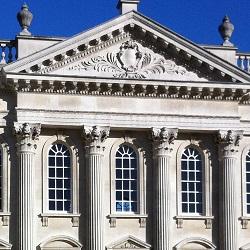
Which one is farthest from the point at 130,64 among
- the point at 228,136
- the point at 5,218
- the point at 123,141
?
the point at 5,218

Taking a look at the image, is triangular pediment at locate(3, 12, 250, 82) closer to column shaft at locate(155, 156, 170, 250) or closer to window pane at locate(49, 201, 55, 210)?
column shaft at locate(155, 156, 170, 250)

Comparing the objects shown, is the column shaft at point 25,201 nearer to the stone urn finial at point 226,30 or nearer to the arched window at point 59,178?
the arched window at point 59,178

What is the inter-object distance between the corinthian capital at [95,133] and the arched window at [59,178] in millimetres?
1017

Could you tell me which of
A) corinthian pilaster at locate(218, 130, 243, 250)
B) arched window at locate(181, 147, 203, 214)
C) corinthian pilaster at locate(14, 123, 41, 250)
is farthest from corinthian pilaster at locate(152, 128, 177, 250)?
corinthian pilaster at locate(14, 123, 41, 250)

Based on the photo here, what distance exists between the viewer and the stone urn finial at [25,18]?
45284 millimetres

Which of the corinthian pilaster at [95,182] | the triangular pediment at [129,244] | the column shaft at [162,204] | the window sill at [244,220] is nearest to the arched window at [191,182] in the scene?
the column shaft at [162,204]

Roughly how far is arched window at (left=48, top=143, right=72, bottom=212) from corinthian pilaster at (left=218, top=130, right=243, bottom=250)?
5837mm

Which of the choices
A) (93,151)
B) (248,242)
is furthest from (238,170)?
(93,151)

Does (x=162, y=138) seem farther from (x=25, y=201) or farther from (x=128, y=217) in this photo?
(x=25, y=201)

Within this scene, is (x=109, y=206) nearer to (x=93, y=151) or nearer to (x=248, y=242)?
(x=93, y=151)

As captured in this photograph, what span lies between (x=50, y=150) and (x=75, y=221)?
9.22 ft

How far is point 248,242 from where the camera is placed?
4612 centimetres

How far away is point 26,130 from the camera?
145 ft

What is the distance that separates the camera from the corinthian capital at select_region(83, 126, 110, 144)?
44844mm
